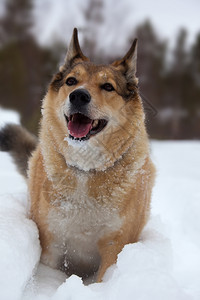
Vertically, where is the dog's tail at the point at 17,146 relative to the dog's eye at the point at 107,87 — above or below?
below

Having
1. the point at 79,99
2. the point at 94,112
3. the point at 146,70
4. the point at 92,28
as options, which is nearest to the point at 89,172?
the point at 94,112

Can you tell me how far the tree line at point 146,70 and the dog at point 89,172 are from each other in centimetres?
542

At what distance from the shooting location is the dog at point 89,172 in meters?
2.57

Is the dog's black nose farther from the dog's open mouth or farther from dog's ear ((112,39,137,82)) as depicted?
Result: dog's ear ((112,39,137,82))

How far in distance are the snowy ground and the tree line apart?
551 cm

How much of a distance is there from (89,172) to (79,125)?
38 centimetres

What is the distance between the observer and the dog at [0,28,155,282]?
2.57 metres

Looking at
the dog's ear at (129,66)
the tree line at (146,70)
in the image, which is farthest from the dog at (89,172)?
the tree line at (146,70)

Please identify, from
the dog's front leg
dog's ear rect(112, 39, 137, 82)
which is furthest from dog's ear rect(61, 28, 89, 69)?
the dog's front leg

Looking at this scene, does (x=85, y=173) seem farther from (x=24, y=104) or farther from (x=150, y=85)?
(x=150, y=85)

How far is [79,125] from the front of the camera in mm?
2674

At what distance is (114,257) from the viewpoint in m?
2.54

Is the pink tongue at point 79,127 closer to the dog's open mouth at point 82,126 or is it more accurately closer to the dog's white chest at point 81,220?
the dog's open mouth at point 82,126

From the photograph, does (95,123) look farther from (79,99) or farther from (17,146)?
(17,146)
